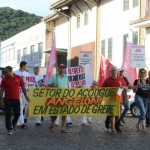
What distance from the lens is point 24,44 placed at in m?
53.1

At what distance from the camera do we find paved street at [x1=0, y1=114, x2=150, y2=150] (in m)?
9.77

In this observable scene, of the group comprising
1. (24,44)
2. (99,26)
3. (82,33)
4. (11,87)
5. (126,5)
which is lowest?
(11,87)

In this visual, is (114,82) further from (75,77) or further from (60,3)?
(60,3)

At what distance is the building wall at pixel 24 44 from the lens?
1848 inches

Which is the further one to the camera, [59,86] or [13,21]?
[13,21]

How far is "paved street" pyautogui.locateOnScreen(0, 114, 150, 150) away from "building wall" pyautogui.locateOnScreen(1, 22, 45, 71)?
3304cm

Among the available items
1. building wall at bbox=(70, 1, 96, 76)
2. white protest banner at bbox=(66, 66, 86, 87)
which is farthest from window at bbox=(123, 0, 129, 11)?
white protest banner at bbox=(66, 66, 86, 87)

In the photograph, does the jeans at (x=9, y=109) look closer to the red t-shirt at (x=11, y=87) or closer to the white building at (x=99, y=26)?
the red t-shirt at (x=11, y=87)

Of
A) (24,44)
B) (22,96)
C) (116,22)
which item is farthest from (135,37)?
(24,44)

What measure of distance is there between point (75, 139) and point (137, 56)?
10.3 metres

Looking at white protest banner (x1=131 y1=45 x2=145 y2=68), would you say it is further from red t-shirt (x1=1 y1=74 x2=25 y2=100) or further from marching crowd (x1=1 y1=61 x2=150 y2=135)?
red t-shirt (x1=1 y1=74 x2=25 y2=100)

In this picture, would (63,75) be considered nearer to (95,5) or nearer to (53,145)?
(53,145)

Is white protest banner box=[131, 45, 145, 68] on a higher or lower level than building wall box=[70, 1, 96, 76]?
lower

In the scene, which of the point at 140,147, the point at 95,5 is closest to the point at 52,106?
the point at 140,147
